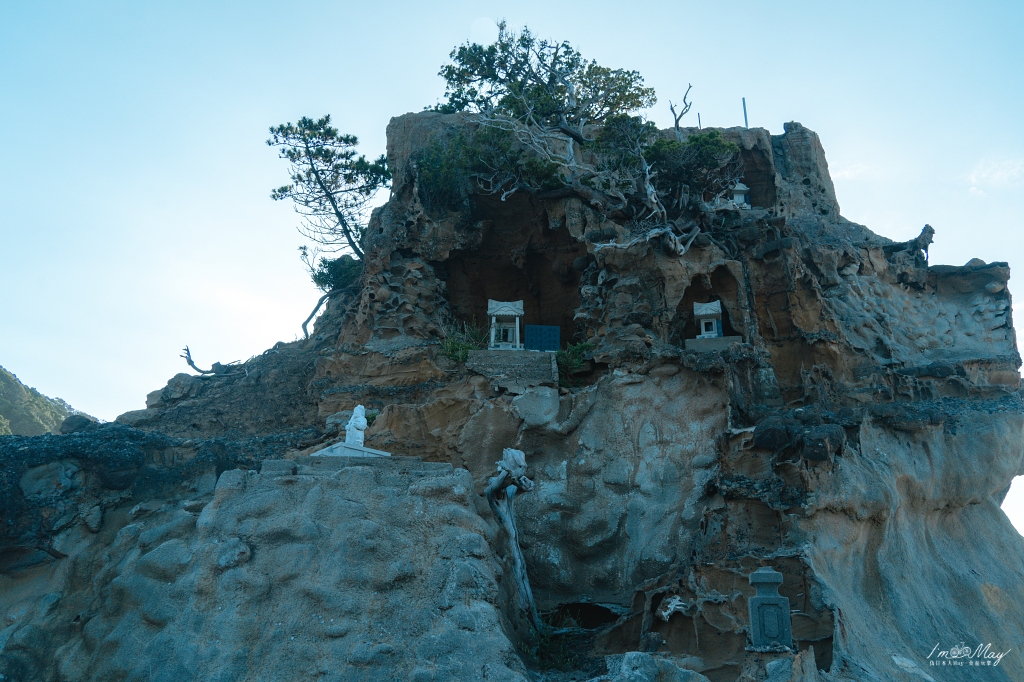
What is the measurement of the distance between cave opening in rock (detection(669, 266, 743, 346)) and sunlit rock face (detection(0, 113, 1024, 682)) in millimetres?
89

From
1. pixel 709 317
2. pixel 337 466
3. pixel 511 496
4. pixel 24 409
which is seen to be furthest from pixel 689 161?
pixel 24 409

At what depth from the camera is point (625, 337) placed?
20.0m

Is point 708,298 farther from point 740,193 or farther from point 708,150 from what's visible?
point 740,193

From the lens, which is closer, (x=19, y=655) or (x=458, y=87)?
(x=19, y=655)

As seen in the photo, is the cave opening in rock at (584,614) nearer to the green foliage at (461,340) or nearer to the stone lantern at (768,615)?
the stone lantern at (768,615)

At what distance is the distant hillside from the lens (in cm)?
3846

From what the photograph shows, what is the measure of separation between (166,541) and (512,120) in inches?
650

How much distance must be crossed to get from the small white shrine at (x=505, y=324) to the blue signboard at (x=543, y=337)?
3.80 feet

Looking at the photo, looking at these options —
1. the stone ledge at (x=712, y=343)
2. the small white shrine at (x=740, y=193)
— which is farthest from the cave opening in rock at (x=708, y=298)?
the small white shrine at (x=740, y=193)

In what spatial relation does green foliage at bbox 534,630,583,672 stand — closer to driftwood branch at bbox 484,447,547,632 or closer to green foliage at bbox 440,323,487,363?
driftwood branch at bbox 484,447,547,632

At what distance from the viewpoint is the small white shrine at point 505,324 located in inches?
869

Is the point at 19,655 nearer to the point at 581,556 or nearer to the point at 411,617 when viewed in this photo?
Result: the point at 411,617

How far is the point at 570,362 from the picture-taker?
20.4 metres

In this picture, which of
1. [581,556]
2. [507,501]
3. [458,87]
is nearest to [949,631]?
[581,556]
